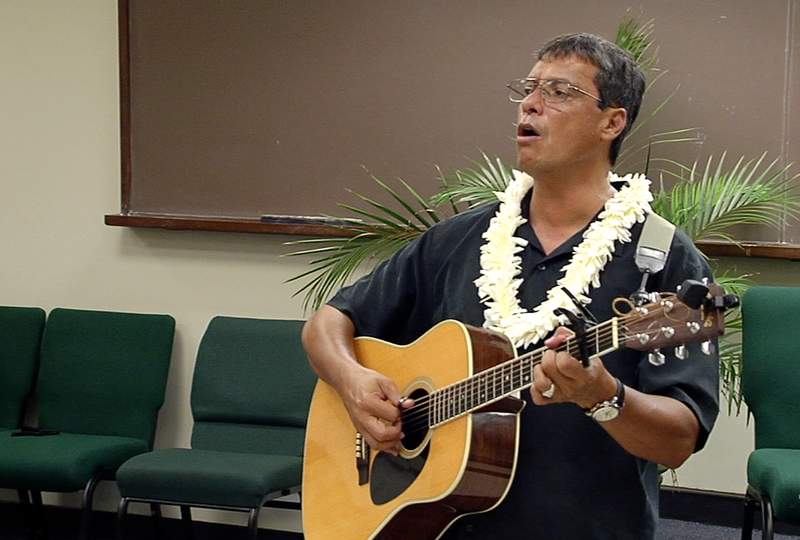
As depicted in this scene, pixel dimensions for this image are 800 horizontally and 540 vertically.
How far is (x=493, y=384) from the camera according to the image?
2010mm

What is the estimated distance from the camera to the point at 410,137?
4320 mm

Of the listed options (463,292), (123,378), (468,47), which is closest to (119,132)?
(123,378)

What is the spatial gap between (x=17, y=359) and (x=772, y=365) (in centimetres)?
309

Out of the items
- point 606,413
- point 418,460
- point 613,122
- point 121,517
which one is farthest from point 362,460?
point 121,517

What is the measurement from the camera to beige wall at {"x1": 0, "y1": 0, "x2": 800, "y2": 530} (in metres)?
4.65

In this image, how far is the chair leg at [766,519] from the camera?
10.9 feet

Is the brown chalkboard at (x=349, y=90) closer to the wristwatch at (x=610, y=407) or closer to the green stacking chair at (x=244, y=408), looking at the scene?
the green stacking chair at (x=244, y=408)

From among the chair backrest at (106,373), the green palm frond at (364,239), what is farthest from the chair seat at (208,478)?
the green palm frond at (364,239)

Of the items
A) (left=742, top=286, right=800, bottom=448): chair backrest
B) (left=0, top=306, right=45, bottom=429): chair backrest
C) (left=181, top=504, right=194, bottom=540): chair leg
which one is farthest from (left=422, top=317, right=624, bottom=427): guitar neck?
(left=0, top=306, right=45, bottom=429): chair backrest

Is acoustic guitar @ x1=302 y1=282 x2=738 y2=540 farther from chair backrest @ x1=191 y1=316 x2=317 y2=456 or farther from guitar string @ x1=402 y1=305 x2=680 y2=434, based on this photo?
chair backrest @ x1=191 y1=316 x2=317 y2=456

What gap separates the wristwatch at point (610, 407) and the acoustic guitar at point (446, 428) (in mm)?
87

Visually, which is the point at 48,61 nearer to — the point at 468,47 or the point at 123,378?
the point at 123,378

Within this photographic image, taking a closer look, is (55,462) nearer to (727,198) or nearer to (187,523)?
(187,523)

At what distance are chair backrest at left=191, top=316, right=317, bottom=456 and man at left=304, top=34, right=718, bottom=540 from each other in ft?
5.86
